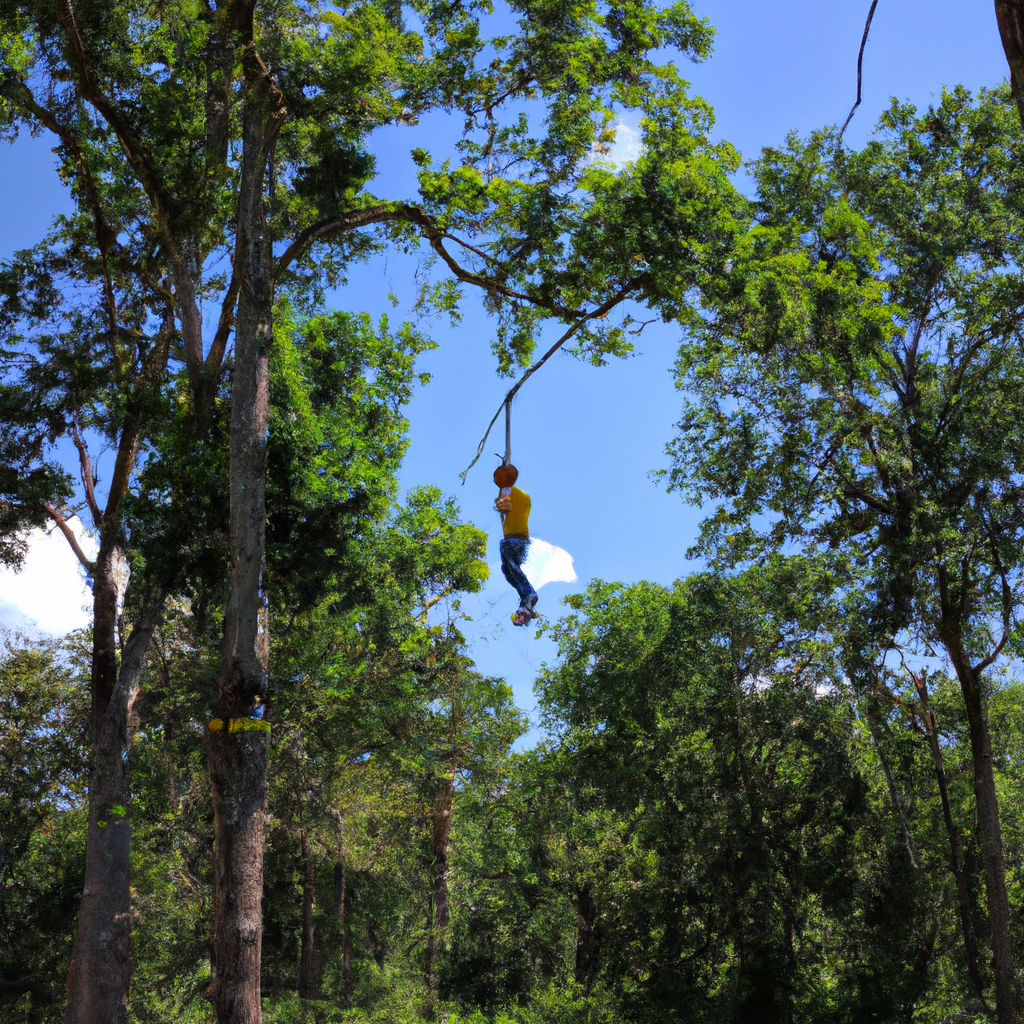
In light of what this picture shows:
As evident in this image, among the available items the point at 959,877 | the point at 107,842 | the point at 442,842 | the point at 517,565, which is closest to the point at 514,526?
the point at 517,565

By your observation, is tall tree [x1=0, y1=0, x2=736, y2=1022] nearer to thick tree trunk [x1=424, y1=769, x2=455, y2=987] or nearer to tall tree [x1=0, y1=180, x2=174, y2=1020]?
tall tree [x1=0, y1=180, x2=174, y2=1020]

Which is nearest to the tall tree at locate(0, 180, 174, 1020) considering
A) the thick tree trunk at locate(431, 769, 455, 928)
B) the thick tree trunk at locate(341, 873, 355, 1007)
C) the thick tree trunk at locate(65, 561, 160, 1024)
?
the thick tree trunk at locate(65, 561, 160, 1024)

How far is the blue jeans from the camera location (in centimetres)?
814

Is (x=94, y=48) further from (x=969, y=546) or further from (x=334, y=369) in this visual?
(x=969, y=546)

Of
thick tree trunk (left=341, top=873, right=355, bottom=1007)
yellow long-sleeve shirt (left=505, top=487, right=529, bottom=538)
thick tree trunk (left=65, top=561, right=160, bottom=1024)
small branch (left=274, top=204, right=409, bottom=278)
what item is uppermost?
small branch (left=274, top=204, right=409, bottom=278)

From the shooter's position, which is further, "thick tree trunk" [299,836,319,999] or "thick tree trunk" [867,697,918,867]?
"thick tree trunk" [299,836,319,999]

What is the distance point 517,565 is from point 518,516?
50cm

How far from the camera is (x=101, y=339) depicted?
41.9ft

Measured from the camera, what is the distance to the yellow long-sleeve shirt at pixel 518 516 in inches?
316

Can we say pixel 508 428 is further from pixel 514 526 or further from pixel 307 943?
pixel 307 943

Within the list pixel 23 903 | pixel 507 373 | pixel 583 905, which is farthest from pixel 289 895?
pixel 507 373

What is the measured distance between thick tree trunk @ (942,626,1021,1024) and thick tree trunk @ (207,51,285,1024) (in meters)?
9.71

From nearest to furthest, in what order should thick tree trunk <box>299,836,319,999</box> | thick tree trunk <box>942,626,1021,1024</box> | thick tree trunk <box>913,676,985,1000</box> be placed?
1. thick tree trunk <box>942,626,1021,1024</box>
2. thick tree trunk <box>913,676,985,1000</box>
3. thick tree trunk <box>299,836,319,999</box>

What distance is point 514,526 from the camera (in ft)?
26.4
